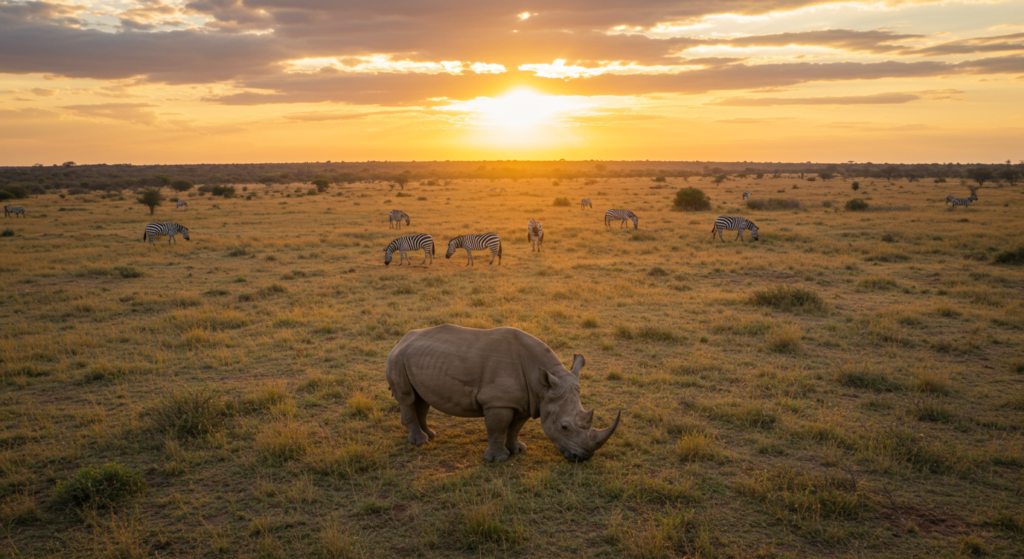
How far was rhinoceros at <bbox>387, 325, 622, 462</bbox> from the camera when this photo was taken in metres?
5.76

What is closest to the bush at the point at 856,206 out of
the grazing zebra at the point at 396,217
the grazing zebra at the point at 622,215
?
the grazing zebra at the point at 622,215

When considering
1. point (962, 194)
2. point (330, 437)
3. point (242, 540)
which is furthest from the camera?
point (962, 194)

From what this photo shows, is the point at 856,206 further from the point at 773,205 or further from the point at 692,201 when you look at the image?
the point at 692,201

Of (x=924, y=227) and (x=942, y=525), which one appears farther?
(x=924, y=227)

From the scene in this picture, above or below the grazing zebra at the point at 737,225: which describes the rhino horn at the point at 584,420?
below

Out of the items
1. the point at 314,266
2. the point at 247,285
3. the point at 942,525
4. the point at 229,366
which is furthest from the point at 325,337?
the point at 942,525

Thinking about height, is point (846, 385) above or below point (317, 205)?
below

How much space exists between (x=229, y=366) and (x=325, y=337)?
→ 2171 mm

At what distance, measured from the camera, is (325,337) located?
11.6 m

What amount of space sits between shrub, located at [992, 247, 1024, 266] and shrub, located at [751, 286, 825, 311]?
1020 centimetres

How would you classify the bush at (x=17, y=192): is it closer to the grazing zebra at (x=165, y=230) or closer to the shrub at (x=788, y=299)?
the grazing zebra at (x=165, y=230)

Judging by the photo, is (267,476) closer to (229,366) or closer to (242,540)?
(242,540)

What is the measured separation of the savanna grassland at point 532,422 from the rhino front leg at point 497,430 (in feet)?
0.52

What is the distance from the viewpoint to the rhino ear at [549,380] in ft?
18.4
